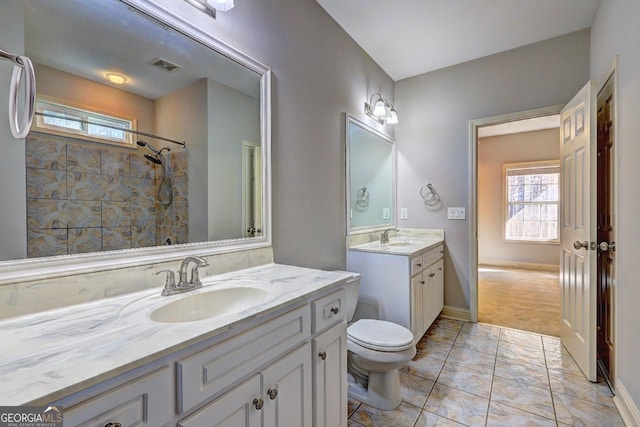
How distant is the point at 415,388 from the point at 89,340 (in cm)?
181

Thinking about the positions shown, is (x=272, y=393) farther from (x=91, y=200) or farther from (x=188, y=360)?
(x=91, y=200)

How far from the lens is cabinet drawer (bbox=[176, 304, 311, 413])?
69cm

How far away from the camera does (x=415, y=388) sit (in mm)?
1806

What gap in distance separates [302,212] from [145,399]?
1.39m

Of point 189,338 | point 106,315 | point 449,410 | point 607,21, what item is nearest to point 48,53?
point 106,315

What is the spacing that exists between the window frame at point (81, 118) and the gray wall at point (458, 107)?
2737 millimetres

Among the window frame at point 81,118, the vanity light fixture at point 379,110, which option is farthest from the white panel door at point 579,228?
the window frame at point 81,118

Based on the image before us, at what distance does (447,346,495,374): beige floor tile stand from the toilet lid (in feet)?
2.36

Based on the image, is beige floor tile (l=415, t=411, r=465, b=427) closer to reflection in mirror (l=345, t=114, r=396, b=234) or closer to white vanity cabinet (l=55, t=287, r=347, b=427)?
white vanity cabinet (l=55, t=287, r=347, b=427)

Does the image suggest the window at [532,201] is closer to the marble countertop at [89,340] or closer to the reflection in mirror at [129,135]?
the reflection in mirror at [129,135]

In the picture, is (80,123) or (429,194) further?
(429,194)

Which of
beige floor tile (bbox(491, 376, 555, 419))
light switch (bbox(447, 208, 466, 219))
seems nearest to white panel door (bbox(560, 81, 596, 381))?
beige floor tile (bbox(491, 376, 555, 419))

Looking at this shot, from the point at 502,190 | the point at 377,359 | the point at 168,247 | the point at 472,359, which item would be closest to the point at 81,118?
the point at 168,247

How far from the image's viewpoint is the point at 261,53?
161cm
